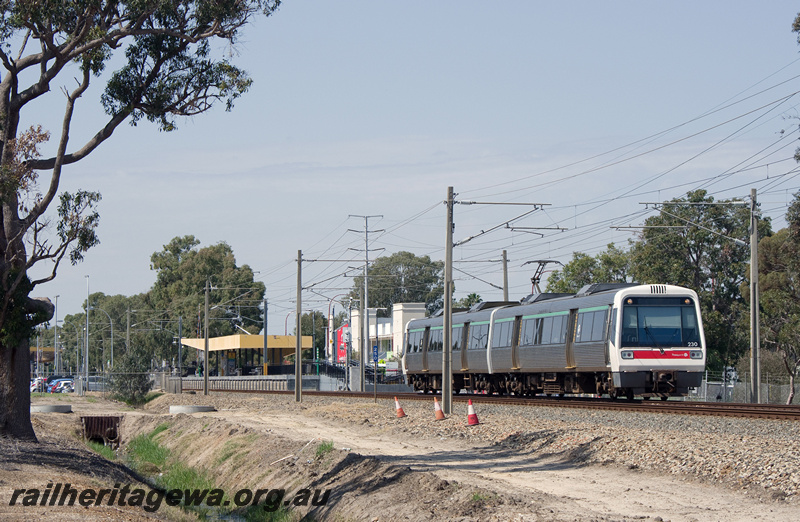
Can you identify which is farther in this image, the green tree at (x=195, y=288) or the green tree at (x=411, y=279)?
the green tree at (x=411, y=279)

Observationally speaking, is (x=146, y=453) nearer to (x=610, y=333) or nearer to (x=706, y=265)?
(x=610, y=333)

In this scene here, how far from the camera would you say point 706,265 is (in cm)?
6738

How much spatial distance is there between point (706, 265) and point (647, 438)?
53.1m

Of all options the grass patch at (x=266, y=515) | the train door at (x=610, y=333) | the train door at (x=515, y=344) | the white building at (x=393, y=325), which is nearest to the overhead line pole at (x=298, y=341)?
the train door at (x=515, y=344)

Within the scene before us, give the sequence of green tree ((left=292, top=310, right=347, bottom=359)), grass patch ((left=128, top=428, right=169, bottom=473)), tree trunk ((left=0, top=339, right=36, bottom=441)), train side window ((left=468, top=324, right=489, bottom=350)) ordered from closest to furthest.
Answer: tree trunk ((left=0, top=339, right=36, bottom=441)), grass patch ((left=128, top=428, right=169, bottom=473)), train side window ((left=468, top=324, right=489, bottom=350)), green tree ((left=292, top=310, right=347, bottom=359))

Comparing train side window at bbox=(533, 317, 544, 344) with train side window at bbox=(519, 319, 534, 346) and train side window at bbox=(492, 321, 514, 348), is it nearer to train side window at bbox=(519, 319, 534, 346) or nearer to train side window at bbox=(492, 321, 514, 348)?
train side window at bbox=(519, 319, 534, 346)

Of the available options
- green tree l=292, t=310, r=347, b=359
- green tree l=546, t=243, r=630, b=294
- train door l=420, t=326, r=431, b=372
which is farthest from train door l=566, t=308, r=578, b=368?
green tree l=292, t=310, r=347, b=359

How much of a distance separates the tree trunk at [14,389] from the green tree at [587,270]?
55.1 metres

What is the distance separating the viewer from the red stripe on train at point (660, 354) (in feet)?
91.3

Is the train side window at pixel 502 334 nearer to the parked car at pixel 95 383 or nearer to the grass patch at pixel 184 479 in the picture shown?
the grass patch at pixel 184 479

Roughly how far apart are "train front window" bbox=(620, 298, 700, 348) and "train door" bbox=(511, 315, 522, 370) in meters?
7.75

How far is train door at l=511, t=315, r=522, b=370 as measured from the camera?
116 ft

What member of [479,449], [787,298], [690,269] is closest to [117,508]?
[479,449]

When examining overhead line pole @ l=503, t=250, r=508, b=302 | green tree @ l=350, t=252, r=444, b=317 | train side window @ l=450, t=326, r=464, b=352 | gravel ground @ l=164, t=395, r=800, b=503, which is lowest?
gravel ground @ l=164, t=395, r=800, b=503
